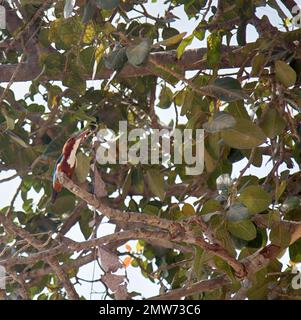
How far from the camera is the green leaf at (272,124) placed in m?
2.03

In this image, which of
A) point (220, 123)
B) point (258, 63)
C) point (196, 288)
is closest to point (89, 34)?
point (258, 63)

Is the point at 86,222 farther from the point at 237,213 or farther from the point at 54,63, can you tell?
the point at 237,213

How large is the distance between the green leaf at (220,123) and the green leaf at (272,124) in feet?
0.57

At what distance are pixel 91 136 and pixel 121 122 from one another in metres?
0.10

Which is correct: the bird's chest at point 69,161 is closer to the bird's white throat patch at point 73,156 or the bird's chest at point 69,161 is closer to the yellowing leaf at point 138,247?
the bird's white throat patch at point 73,156

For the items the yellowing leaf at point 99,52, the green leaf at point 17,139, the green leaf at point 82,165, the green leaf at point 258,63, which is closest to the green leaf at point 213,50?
the green leaf at point 258,63

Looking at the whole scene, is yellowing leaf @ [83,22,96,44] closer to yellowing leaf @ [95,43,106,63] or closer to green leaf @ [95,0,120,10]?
yellowing leaf @ [95,43,106,63]

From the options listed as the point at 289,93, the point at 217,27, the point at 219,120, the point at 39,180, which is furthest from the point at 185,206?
the point at 39,180

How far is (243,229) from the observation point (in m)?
1.87

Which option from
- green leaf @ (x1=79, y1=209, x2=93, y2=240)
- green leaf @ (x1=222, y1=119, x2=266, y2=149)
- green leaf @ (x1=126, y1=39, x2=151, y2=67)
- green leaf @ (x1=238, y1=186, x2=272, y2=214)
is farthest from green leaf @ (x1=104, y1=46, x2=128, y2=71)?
green leaf @ (x1=79, y1=209, x2=93, y2=240)

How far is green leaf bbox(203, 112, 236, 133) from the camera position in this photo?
6.09ft

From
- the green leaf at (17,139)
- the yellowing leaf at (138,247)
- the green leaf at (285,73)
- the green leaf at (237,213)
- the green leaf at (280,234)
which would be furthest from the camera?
the yellowing leaf at (138,247)

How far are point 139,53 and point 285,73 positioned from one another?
12.1 inches

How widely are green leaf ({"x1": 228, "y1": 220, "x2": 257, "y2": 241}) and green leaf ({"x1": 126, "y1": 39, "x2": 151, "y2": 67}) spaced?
349 mm
